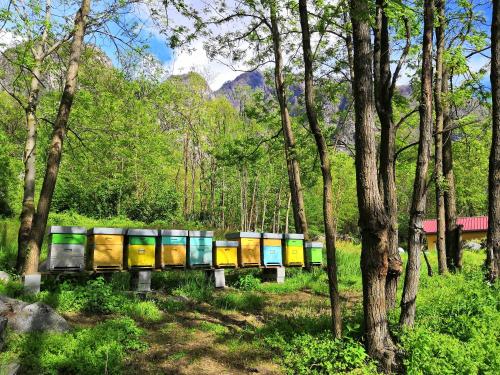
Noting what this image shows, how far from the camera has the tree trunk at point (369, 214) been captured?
18.7 ft

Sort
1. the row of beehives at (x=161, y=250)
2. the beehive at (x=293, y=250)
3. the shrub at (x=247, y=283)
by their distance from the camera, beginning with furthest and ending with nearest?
the beehive at (x=293, y=250) < the shrub at (x=247, y=283) < the row of beehives at (x=161, y=250)

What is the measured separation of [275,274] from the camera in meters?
12.7

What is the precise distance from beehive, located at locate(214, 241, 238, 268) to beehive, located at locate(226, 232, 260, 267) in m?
0.15

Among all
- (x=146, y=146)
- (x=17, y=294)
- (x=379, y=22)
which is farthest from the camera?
(x=146, y=146)

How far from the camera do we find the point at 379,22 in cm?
752

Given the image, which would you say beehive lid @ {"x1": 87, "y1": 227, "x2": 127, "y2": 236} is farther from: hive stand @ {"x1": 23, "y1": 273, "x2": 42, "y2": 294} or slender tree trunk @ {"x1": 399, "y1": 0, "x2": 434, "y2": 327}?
slender tree trunk @ {"x1": 399, "y1": 0, "x2": 434, "y2": 327}

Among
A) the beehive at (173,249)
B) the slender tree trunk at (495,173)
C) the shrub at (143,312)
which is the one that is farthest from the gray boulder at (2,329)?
the slender tree trunk at (495,173)

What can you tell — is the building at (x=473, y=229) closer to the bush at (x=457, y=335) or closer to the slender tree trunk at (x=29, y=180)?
the bush at (x=457, y=335)

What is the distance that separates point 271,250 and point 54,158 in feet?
20.9

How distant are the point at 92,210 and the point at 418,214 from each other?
82.4ft

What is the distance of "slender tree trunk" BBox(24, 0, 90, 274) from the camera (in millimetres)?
9211

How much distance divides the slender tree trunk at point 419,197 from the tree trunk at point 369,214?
A: 79cm

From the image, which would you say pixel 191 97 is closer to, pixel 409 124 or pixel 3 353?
pixel 409 124

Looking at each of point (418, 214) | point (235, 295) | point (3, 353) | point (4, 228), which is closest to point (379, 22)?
point (418, 214)
